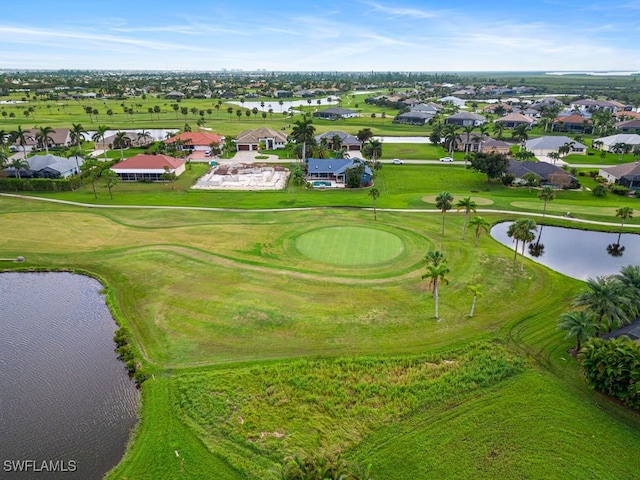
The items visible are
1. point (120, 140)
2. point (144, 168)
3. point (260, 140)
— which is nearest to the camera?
point (144, 168)

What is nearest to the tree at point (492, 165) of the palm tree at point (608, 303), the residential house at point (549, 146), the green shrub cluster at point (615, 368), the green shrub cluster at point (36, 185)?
the residential house at point (549, 146)

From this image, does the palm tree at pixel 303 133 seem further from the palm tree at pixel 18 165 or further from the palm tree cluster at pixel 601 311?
the palm tree cluster at pixel 601 311

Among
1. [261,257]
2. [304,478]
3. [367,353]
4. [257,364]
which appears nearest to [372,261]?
[261,257]

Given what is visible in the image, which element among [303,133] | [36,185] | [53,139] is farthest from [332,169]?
[53,139]

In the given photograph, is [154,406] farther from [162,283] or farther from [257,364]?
[162,283]

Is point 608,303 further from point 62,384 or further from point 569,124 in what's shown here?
point 569,124

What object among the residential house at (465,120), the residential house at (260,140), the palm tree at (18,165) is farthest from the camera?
the residential house at (465,120)
